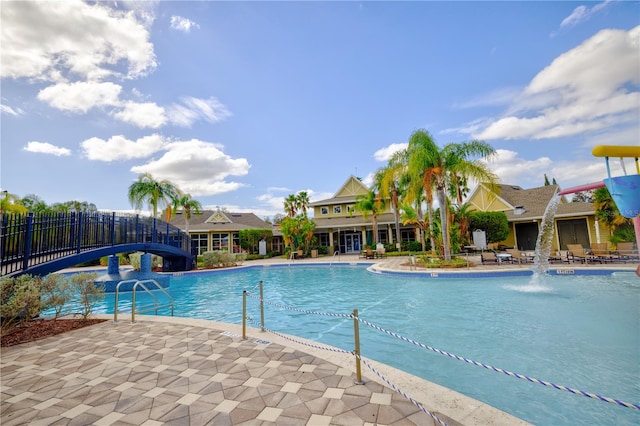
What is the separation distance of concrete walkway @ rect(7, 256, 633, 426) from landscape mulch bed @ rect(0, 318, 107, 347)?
0.64 meters

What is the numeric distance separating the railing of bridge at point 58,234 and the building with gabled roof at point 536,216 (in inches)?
767

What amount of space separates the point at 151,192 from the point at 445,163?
24.4m

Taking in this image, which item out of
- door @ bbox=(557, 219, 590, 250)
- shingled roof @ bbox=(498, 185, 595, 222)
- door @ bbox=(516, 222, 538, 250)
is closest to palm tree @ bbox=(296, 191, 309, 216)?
shingled roof @ bbox=(498, 185, 595, 222)

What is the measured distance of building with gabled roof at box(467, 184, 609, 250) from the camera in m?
20.3

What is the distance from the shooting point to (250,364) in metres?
4.11

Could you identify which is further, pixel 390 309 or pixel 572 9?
pixel 572 9

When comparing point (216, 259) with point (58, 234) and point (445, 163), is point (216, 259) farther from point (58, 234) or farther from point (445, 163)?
point (445, 163)

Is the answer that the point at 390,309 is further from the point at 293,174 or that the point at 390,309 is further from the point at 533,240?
the point at 293,174

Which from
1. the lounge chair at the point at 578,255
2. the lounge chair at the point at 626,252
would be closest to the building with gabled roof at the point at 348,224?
the lounge chair at the point at 578,255

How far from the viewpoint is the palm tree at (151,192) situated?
25.0 metres

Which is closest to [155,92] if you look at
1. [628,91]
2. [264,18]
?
[264,18]

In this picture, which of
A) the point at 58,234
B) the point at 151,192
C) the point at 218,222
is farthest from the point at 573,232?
the point at 151,192

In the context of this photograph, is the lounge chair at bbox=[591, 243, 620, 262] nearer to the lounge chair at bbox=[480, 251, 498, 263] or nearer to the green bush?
the lounge chair at bbox=[480, 251, 498, 263]

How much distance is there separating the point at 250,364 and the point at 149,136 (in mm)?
18283
